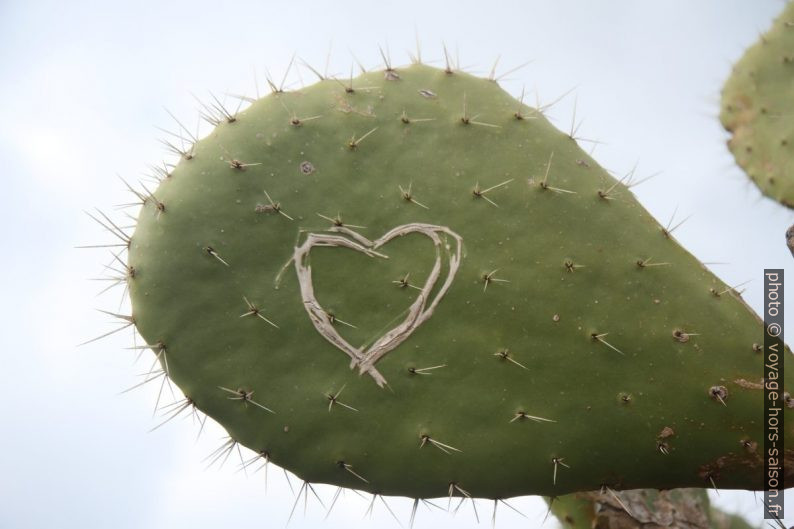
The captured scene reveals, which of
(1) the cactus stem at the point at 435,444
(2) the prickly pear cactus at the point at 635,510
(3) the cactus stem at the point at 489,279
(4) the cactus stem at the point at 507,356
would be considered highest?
(3) the cactus stem at the point at 489,279

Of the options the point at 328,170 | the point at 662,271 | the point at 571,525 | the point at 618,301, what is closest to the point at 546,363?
the point at 618,301

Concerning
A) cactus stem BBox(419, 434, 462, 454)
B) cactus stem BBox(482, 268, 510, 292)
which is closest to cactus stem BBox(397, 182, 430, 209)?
cactus stem BBox(482, 268, 510, 292)

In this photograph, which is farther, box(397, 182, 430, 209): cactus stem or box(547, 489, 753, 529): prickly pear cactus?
box(547, 489, 753, 529): prickly pear cactus

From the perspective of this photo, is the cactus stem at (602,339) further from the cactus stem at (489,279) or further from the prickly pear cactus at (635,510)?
the prickly pear cactus at (635,510)

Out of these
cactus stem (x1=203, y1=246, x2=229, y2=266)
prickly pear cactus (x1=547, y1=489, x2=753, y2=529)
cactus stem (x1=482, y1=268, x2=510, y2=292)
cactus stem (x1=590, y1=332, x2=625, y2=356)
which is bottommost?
prickly pear cactus (x1=547, y1=489, x2=753, y2=529)

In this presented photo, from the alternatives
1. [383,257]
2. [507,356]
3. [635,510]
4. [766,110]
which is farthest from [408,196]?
[766,110]

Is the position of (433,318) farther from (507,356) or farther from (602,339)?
(602,339)

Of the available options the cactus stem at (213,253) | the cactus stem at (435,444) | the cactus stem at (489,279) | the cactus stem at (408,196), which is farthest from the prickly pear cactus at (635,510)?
the cactus stem at (213,253)

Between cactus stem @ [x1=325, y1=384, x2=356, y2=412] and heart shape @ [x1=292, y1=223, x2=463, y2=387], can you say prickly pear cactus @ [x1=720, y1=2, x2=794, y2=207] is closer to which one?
heart shape @ [x1=292, y1=223, x2=463, y2=387]

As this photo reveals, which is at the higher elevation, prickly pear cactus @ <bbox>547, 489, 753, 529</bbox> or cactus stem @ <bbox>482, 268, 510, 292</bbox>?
cactus stem @ <bbox>482, 268, 510, 292</bbox>
